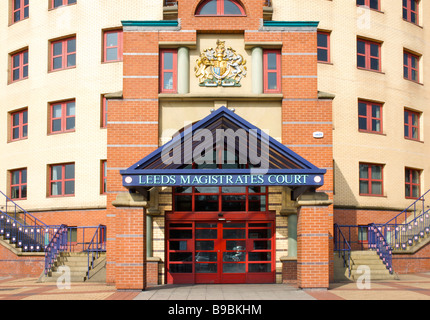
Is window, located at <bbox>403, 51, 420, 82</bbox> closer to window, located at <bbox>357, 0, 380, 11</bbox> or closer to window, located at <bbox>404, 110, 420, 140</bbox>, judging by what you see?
window, located at <bbox>404, 110, 420, 140</bbox>

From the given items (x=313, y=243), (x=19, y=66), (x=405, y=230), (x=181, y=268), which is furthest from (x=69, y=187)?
(x=405, y=230)

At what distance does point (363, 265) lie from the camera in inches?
752

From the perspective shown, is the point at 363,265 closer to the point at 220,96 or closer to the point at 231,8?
the point at 220,96

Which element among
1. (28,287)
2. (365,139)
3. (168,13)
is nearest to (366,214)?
(365,139)

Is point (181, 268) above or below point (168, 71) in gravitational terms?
below

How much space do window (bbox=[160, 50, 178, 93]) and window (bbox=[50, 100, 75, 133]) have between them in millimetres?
9102

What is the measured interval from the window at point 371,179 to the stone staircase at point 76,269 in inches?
497

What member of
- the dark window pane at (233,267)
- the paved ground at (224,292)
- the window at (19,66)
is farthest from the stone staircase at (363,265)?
the window at (19,66)

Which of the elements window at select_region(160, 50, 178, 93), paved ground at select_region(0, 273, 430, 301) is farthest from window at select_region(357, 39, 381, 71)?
paved ground at select_region(0, 273, 430, 301)

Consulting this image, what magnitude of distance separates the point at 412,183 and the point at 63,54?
1878cm

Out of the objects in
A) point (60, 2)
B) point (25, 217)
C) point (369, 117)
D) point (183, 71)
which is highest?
point (60, 2)

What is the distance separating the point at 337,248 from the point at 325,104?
630cm
